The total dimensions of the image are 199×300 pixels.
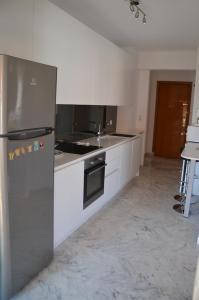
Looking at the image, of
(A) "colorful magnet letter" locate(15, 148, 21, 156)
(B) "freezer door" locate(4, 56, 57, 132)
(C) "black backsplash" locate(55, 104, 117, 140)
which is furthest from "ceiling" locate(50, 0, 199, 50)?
(A) "colorful magnet letter" locate(15, 148, 21, 156)

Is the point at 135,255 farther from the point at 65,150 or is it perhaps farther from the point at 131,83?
the point at 131,83

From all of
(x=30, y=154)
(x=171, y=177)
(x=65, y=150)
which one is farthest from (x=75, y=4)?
(x=171, y=177)

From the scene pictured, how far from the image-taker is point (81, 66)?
318 centimetres

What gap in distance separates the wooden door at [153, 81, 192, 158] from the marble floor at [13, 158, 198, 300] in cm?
358

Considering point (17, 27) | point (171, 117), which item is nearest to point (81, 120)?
point (17, 27)

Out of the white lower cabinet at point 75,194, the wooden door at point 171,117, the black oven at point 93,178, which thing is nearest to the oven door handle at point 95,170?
the black oven at point 93,178

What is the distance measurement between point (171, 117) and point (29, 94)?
5.92 meters

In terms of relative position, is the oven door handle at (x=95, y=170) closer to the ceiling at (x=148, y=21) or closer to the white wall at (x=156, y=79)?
the ceiling at (x=148, y=21)

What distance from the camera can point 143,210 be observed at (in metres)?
3.77

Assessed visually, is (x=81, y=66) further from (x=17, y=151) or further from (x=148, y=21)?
(x=17, y=151)

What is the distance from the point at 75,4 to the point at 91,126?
1.88 metres

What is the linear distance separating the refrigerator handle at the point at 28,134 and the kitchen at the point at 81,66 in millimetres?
476

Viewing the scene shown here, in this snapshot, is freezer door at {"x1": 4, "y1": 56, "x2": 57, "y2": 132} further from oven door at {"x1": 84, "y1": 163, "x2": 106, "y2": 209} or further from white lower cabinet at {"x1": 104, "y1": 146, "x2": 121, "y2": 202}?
white lower cabinet at {"x1": 104, "y1": 146, "x2": 121, "y2": 202}

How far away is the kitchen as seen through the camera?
223cm
